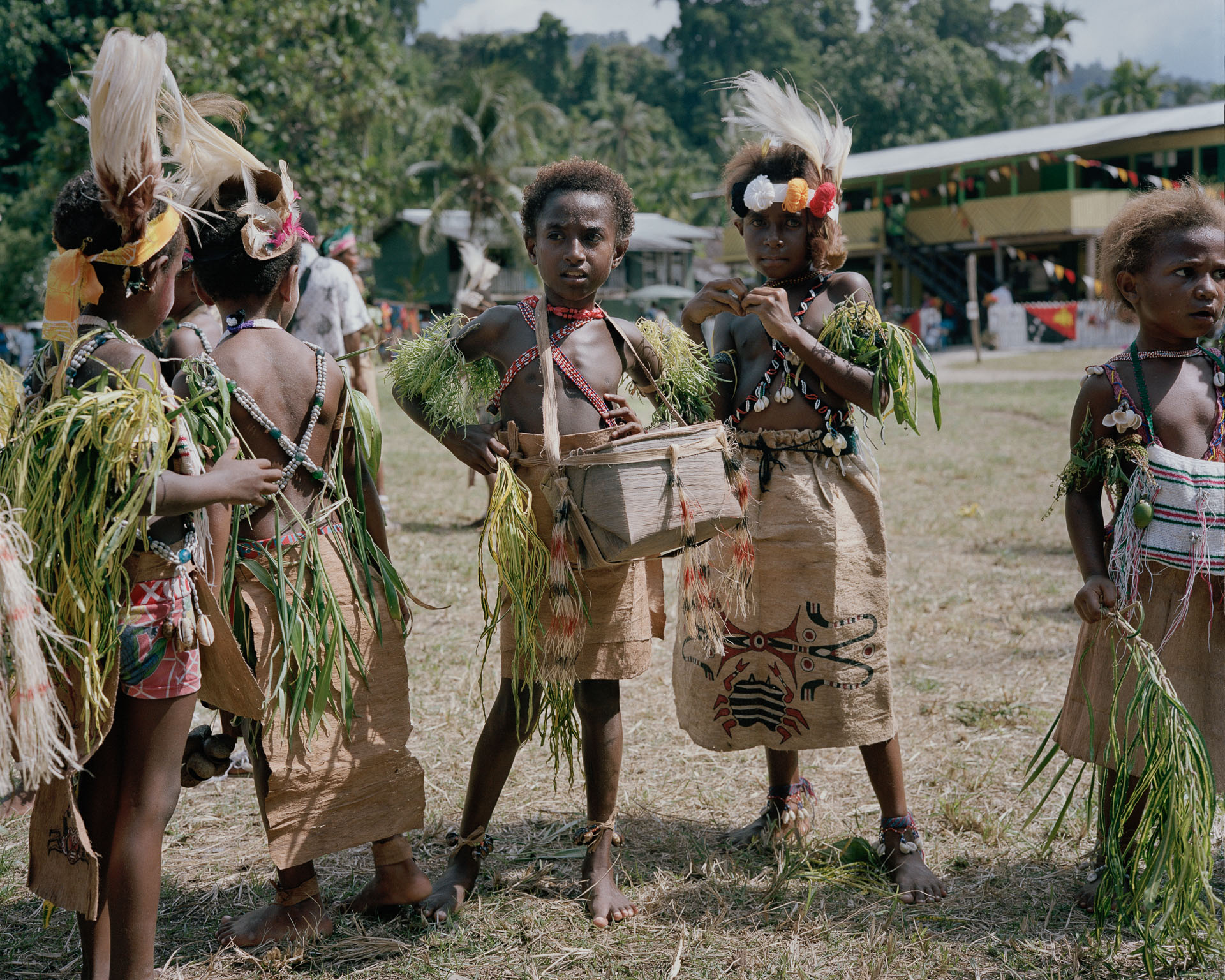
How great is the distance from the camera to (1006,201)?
3145 centimetres

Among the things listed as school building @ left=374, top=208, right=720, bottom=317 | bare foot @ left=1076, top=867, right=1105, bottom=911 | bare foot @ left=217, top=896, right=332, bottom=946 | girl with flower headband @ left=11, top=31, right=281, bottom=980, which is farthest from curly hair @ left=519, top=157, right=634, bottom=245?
school building @ left=374, top=208, right=720, bottom=317

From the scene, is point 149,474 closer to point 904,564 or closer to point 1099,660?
point 1099,660

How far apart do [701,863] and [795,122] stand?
7.67 feet

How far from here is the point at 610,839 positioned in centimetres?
316

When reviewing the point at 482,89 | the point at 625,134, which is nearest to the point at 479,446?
the point at 482,89

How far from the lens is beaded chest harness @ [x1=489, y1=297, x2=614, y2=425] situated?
303cm

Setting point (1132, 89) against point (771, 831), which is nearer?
point (771, 831)

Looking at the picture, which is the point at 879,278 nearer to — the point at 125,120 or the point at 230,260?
the point at 230,260

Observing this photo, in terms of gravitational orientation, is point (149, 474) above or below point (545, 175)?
below

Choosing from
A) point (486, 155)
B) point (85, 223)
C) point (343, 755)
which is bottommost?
point (343, 755)

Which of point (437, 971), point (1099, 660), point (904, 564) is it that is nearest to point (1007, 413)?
point (904, 564)

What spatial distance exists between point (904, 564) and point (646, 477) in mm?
4725

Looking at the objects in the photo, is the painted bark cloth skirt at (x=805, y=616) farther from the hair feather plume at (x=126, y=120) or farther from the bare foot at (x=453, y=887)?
the hair feather plume at (x=126, y=120)

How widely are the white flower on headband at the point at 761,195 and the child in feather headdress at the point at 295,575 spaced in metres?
1.31
